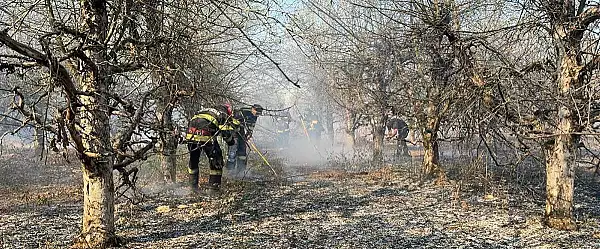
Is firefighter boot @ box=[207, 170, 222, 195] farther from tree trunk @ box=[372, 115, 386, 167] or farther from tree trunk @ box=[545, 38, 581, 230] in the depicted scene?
tree trunk @ box=[372, 115, 386, 167]

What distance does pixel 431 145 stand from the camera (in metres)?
10.3

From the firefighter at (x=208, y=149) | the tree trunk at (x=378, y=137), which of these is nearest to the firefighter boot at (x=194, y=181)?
the firefighter at (x=208, y=149)

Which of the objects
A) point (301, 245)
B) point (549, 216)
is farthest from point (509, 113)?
point (301, 245)

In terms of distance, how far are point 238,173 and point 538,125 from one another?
739cm

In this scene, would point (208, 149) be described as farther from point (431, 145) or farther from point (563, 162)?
point (563, 162)

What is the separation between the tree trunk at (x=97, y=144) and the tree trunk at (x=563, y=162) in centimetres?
457

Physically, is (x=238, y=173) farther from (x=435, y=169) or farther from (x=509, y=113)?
(x=509, y=113)

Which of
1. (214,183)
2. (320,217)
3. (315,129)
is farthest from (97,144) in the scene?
(315,129)

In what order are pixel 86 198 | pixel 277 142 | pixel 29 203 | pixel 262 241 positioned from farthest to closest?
pixel 277 142 → pixel 29 203 → pixel 262 241 → pixel 86 198

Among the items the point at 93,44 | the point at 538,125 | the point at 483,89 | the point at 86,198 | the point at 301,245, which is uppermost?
the point at 93,44

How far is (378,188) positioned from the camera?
31.1 ft

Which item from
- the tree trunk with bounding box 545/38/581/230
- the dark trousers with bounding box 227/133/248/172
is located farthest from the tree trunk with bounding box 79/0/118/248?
the dark trousers with bounding box 227/133/248/172

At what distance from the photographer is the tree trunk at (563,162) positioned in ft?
18.7

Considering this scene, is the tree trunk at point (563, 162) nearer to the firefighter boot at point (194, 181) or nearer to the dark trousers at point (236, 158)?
the firefighter boot at point (194, 181)
